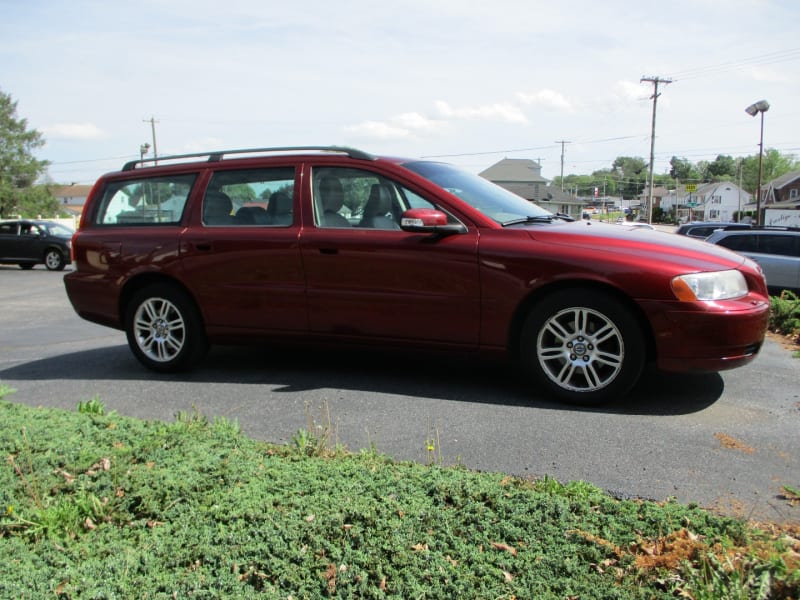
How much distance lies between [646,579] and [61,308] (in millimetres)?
11417

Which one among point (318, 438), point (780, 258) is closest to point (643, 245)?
point (318, 438)

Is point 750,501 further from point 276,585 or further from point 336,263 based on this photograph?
point 336,263

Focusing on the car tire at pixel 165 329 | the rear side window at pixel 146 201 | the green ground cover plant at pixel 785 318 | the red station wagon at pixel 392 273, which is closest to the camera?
the red station wagon at pixel 392 273

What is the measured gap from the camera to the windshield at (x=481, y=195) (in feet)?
16.7

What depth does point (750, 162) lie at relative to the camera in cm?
13725

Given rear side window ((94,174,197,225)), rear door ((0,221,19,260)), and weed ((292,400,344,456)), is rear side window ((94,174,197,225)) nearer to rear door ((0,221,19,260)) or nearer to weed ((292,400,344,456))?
weed ((292,400,344,456))

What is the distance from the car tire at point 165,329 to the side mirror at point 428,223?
6.73ft

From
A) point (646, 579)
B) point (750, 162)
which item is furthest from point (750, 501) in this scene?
point (750, 162)

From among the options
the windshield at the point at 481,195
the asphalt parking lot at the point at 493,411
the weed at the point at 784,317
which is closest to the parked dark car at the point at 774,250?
the weed at the point at 784,317

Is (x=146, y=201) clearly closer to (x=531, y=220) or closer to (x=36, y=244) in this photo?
(x=531, y=220)

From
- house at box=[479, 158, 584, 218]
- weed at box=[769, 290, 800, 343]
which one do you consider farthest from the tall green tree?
weed at box=[769, 290, 800, 343]

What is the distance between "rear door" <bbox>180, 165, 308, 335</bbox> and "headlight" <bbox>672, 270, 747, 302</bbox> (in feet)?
8.67

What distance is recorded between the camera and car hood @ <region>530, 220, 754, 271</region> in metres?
4.42

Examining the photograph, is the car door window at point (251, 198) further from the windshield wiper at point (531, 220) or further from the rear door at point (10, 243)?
the rear door at point (10, 243)
